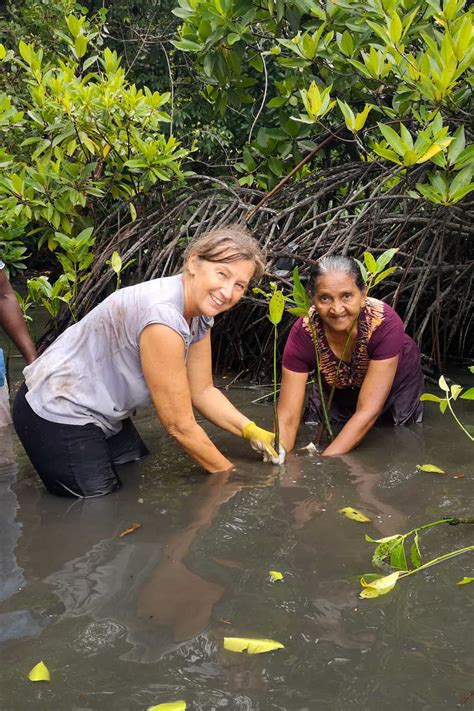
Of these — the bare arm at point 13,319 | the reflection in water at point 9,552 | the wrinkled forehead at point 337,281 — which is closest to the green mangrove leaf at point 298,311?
the wrinkled forehead at point 337,281

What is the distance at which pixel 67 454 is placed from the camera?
9.28ft

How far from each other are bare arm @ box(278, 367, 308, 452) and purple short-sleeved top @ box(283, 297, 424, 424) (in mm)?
35

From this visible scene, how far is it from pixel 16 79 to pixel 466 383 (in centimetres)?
467

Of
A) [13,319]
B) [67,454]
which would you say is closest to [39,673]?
[67,454]

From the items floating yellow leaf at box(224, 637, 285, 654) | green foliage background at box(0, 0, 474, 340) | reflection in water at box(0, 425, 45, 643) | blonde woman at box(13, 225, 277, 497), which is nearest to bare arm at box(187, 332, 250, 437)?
blonde woman at box(13, 225, 277, 497)

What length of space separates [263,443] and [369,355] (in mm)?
574

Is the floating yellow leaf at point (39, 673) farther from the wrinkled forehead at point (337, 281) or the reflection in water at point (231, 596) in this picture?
the wrinkled forehead at point (337, 281)

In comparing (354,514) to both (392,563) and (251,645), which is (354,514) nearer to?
(392,563)

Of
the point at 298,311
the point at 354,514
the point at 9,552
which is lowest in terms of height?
the point at 9,552

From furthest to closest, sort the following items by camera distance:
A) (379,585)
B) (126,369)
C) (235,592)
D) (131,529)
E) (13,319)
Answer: (13,319) → (126,369) → (131,529) → (235,592) → (379,585)

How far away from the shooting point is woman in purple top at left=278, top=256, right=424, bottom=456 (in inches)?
122

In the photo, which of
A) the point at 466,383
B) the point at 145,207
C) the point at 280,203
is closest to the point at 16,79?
the point at 145,207

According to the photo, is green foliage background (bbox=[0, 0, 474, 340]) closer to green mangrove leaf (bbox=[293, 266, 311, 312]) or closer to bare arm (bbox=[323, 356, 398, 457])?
green mangrove leaf (bbox=[293, 266, 311, 312])

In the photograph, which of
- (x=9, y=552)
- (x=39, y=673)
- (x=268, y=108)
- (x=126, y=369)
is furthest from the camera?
(x=268, y=108)
